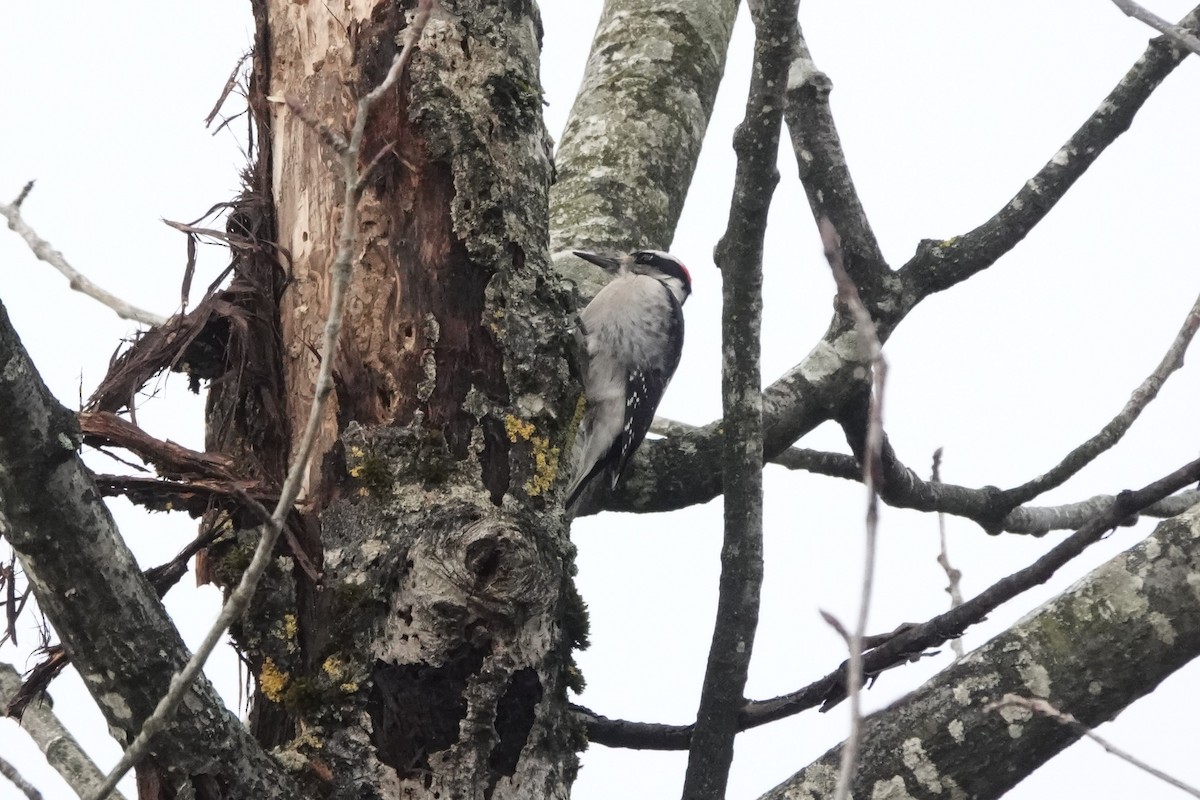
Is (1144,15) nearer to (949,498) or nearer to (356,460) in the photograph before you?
(356,460)

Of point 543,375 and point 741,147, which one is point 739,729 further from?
point 741,147

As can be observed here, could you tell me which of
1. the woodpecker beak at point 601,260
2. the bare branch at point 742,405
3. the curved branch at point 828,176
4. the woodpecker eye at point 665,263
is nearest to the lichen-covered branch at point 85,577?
the bare branch at point 742,405

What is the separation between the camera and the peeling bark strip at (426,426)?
2.01 meters

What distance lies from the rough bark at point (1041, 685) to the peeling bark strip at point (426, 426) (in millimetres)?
530

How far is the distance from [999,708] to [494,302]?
1117 mm

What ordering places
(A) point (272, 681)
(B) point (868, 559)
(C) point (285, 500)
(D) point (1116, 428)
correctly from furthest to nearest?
1. (D) point (1116, 428)
2. (A) point (272, 681)
3. (C) point (285, 500)
4. (B) point (868, 559)

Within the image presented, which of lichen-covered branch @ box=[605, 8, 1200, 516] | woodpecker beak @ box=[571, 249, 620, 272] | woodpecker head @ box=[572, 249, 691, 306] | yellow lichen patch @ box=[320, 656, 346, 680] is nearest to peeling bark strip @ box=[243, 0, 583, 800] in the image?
yellow lichen patch @ box=[320, 656, 346, 680]

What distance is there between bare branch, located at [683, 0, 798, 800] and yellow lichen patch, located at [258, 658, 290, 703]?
2.39ft

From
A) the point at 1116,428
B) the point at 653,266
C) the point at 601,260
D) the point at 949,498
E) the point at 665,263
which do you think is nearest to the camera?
the point at 1116,428

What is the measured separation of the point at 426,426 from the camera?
7.29ft

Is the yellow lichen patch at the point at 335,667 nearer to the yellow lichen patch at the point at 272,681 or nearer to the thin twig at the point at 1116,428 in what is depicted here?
the yellow lichen patch at the point at 272,681

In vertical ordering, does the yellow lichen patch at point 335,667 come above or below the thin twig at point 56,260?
below

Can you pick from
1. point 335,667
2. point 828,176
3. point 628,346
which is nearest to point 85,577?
point 335,667

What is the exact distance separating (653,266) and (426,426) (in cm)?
208
